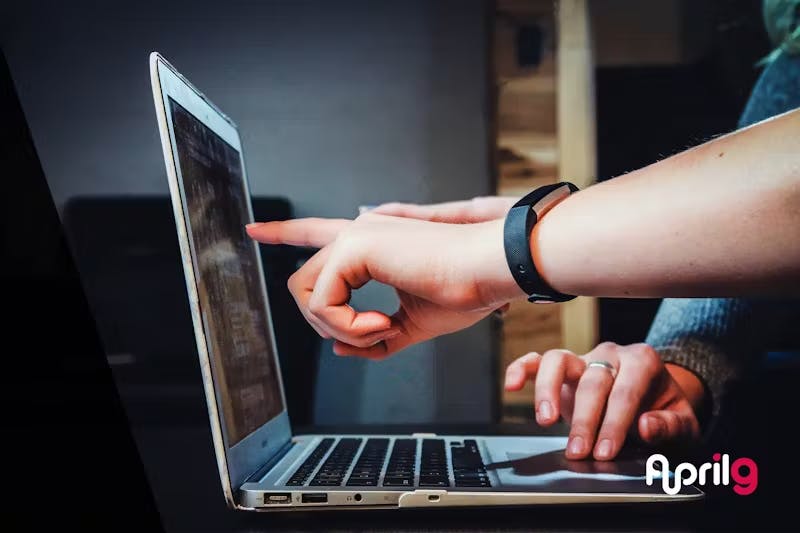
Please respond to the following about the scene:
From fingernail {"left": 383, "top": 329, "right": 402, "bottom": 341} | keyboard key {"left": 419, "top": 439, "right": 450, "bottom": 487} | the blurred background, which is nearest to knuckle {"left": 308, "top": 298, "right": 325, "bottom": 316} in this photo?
fingernail {"left": 383, "top": 329, "right": 402, "bottom": 341}

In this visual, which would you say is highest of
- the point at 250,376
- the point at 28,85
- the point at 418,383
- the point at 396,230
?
the point at 28,85

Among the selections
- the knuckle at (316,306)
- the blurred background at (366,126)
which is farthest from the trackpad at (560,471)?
the blurred background at (366,126)

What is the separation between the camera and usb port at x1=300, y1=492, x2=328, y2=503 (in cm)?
52

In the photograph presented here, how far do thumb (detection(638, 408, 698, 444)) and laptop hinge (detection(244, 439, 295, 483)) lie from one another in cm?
39

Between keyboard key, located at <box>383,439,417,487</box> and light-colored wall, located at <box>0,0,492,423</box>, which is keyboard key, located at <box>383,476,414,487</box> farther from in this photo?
light-colored wall, located at <box>0,0,492,423</box>

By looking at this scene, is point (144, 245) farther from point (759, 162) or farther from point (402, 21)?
point (759, 162)

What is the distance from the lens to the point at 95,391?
811 mm

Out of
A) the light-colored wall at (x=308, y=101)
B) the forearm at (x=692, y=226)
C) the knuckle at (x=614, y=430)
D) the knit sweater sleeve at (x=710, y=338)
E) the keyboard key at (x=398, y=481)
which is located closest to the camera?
the forearm at (x=692, y=226)

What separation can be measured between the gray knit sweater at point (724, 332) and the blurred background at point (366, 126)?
0.70 feet

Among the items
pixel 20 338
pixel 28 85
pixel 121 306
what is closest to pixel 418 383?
pixel 121 306

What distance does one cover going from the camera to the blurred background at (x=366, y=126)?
1.05 m

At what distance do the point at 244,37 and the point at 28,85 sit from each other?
1.31 feet

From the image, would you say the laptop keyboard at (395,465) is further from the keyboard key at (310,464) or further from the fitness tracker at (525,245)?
the fitness tracker at (525,245)

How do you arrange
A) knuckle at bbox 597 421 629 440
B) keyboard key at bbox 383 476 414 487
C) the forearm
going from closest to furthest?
1. the forearm
2. keyboard key at bbox 383 476 414 487
3. knuckle at bbox 597 421 629 440
